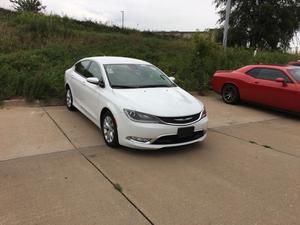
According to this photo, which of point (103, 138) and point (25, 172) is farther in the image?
point (103, 138)

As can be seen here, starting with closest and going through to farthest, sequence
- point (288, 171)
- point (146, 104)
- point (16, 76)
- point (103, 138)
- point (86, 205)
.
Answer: point (86, 205)
point (288, 171)
point (146, 104)
point (103, 138)
point (16, 76)

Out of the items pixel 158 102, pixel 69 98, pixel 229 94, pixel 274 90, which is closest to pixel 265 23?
pixel 229 94

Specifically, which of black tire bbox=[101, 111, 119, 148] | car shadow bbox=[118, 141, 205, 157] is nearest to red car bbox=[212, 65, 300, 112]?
car shadow bbox=[118, 141, 205, 157]

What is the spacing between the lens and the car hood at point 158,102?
5090mm

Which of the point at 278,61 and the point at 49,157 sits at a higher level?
the point at 278,61

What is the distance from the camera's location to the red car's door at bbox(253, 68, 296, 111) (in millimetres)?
8297

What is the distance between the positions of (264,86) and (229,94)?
1.30m

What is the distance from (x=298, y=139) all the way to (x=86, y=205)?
4695mm

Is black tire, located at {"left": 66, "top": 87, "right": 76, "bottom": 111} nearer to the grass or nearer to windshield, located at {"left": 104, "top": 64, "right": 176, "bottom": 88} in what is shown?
the grass

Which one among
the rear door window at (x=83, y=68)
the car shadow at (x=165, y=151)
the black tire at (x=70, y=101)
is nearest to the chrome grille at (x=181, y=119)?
the car shadow at (x=165, y=151)

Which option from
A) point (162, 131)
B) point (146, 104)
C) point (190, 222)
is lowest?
point (190, 222)

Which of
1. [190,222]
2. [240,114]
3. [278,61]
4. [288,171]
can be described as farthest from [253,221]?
[278,61]

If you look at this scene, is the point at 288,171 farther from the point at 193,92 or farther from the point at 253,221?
the point at 193,92

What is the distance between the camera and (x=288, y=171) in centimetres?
477
